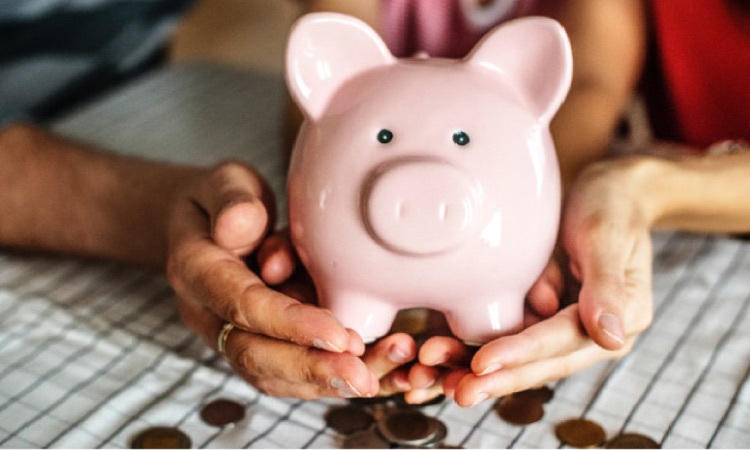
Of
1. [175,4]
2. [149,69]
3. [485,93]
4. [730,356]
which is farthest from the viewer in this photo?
[149,69]

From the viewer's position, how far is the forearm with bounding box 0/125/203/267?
101 centimetres

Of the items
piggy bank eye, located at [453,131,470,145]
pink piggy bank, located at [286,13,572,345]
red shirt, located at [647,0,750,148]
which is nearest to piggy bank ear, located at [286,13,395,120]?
pink piggy bank, located at [286,13,572,345]

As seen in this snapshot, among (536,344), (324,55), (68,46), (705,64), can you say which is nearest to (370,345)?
(536,344)

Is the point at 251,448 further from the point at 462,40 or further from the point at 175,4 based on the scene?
the point at 175,4

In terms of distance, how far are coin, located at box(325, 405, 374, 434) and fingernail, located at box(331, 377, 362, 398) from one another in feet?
0.42

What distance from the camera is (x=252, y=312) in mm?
678

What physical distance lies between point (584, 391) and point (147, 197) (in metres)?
0.55

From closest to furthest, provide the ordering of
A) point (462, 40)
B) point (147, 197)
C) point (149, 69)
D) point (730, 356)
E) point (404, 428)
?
1. point (404, 428)
2. point (730, 356)
3. point (147, 197)
4. point (462, 40)
5. point (149, 69)

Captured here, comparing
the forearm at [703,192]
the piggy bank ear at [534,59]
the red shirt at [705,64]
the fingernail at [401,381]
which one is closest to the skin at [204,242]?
the fingernail at [401,381]

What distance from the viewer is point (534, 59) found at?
26.8 inches

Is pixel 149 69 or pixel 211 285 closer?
pixel 211 285

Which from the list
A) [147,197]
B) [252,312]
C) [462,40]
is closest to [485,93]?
[252,312]

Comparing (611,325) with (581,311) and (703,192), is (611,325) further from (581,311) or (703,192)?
(703,192)

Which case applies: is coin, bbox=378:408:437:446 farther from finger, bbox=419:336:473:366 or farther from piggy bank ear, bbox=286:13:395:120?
piggy bank ear, bbox=286:13:395:120
